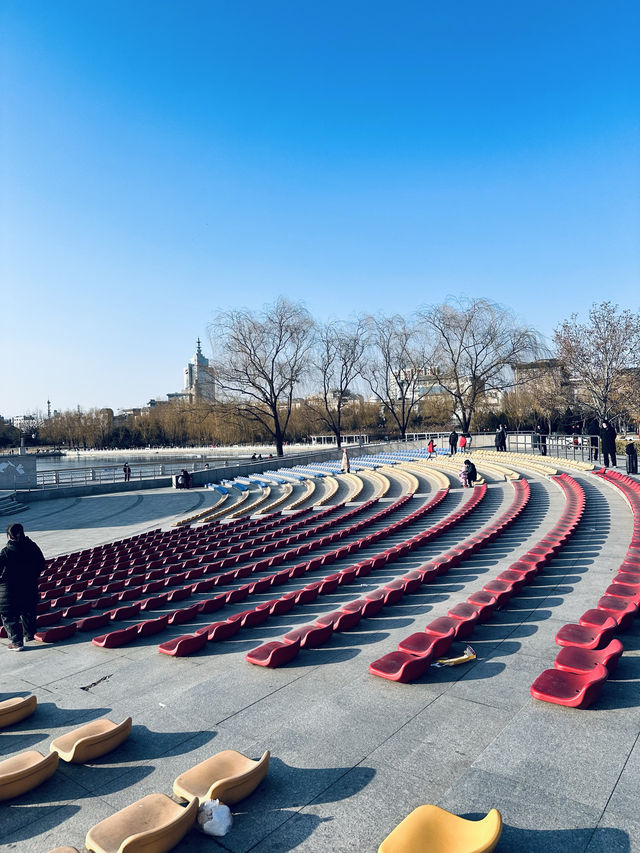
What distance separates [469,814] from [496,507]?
1545cm

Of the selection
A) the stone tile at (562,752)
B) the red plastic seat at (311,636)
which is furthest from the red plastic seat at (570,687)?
the red plastic seat at (311,636)

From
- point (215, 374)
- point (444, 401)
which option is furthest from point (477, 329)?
point (215, 374)

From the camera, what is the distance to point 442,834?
11.6 feet

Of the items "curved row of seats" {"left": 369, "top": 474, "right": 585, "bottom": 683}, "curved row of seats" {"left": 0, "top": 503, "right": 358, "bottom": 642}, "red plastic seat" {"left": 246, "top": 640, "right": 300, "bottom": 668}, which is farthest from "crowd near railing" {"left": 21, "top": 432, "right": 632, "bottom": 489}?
"red plastic seat" {"left": 246, "top": 640, "right": 300, "bottom": 668}

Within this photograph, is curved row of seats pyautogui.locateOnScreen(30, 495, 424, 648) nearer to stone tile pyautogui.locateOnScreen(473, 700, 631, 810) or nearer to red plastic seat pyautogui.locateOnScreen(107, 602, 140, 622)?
red plastic seat pyautogui.locateOnScreen(107, 602, 140, 622)

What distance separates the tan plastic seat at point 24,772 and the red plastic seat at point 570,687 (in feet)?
15.7

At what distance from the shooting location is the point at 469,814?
3963mm

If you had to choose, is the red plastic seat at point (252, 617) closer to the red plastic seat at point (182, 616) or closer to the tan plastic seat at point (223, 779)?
the red plastic seat at point (182, 616)

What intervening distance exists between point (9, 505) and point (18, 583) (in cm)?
2592

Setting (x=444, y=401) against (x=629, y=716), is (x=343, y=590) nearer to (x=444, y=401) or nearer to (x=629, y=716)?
(x=629, y=716)

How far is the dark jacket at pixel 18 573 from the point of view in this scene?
27.7ft

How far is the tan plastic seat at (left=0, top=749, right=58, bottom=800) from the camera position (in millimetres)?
4473

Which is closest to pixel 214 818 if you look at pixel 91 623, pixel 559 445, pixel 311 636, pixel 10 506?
pixel 311 636

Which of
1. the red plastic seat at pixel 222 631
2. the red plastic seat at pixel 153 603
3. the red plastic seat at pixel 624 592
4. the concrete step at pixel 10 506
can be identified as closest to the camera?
the red plastic seat at pixel 624 592
